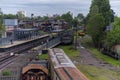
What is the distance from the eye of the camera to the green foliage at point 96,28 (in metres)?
80.4

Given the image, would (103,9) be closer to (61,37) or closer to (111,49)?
(61,37)

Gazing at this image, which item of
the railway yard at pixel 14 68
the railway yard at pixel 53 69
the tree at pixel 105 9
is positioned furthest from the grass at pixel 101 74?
the tree at pixel 105 9

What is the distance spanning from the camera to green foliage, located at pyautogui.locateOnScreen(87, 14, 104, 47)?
80438 mm

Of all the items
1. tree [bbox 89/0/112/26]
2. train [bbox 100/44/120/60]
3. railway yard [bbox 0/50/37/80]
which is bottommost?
train [bbox 100/44/120/60]

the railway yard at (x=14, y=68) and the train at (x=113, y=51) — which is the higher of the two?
the railway yard at (x=14, y=68)

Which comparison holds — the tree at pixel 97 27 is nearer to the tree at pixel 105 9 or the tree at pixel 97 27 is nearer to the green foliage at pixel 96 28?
the green foliage at pixel 96 28

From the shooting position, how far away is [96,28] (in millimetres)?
80375

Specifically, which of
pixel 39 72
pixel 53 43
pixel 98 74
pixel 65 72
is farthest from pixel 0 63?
pixel 53 43

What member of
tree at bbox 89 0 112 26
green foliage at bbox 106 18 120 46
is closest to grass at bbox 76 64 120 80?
green foliage at bbox 106 18 120 46

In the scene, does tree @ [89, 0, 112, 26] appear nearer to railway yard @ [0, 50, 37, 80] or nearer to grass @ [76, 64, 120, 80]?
grass @ [76, 64, 120, 80]

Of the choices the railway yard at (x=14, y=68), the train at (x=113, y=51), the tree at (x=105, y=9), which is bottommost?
the train at (x=113, y=51)

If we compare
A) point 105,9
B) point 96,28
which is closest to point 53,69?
point 96,28

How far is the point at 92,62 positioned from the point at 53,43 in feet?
74.7

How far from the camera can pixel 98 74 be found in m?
41.9
